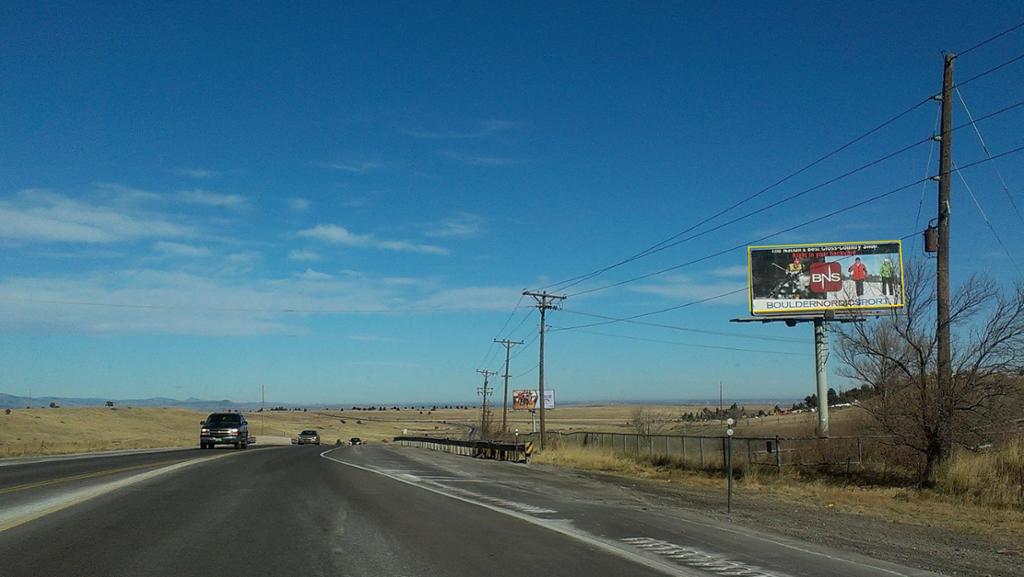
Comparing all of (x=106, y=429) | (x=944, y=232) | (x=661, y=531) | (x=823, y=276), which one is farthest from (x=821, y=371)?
(x=106, y=429)

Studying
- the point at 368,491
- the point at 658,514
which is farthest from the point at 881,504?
the point at 368,491

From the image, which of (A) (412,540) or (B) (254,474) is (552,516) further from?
(B) (254,474)

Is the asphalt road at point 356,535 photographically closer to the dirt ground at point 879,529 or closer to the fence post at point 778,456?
the dirt ground at point 879,529

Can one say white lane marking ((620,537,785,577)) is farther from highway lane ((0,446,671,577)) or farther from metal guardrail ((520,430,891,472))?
metal guardrail ((520,430,891,472))

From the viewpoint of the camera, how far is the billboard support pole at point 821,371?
121ft

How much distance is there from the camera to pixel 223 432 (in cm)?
4409

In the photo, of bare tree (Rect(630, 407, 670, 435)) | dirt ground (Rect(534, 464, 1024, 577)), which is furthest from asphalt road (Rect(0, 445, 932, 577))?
bare tree (Rect(630, 407, 670, 435))

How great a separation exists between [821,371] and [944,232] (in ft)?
57.8

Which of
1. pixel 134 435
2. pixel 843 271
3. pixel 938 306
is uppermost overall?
pixel 843 271

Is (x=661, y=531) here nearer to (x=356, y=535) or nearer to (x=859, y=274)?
(x=356, y=535)

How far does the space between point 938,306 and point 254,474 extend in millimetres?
19799

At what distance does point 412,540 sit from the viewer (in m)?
11.3

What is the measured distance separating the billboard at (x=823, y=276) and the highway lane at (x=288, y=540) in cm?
3083

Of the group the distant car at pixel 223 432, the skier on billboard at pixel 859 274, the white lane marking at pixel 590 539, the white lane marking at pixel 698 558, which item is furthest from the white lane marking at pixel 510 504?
the skier on billboard at pixel 859 274
